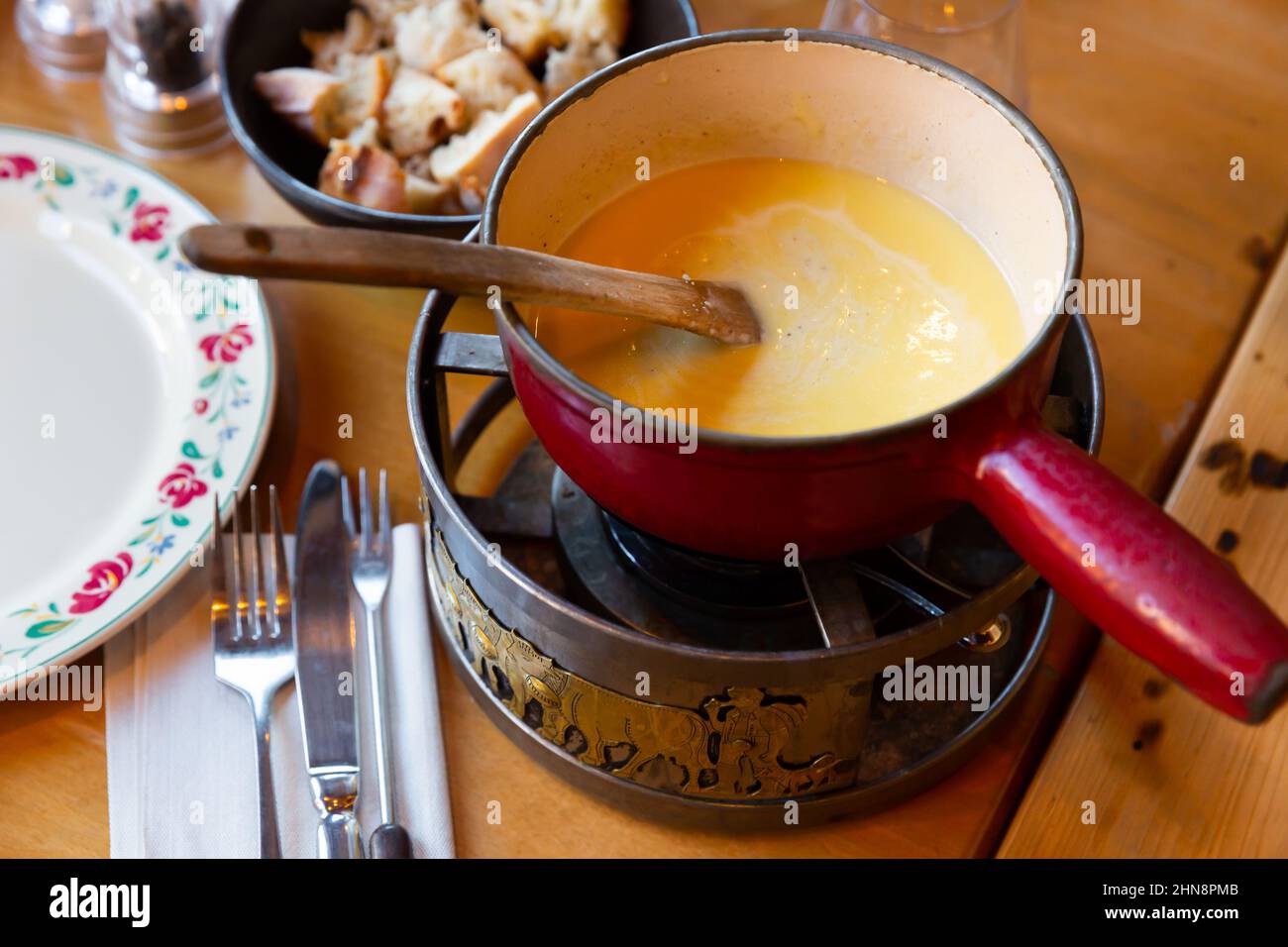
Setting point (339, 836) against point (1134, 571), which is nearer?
point (1134, 571)

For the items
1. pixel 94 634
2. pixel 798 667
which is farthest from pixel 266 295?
pixel 798 667

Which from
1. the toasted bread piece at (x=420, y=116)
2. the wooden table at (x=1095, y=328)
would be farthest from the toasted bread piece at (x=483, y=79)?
the wooden table at (x=1095, y=328)

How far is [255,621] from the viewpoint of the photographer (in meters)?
0.83

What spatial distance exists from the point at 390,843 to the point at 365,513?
233mm

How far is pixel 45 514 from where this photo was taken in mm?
895

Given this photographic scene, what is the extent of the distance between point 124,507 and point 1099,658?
65cm

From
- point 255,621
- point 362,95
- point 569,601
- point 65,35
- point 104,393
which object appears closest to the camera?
point 569,601

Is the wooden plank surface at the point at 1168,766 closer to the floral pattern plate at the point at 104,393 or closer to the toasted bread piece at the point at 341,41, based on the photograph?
the floral pattern plate at the point at 104,393

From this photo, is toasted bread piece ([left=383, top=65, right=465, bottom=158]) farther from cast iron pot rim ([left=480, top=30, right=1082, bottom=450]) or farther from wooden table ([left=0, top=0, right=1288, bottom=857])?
cast iron pot rim ([left=480, top=30, right=1082, bottom=450])

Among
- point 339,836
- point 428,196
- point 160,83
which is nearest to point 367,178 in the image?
point 428,196

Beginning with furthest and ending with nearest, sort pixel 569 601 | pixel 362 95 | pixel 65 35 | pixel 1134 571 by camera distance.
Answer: pixel 65 35 → pixel 362 95 → pixel 569 601 → pixel 1134 571

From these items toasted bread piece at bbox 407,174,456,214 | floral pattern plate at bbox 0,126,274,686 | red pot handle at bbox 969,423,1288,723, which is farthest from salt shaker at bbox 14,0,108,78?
red pot handle at bbox 969,423,1288,723

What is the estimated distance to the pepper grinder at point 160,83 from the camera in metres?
1.13

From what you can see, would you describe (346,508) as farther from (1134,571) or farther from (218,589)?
(1134,571)
